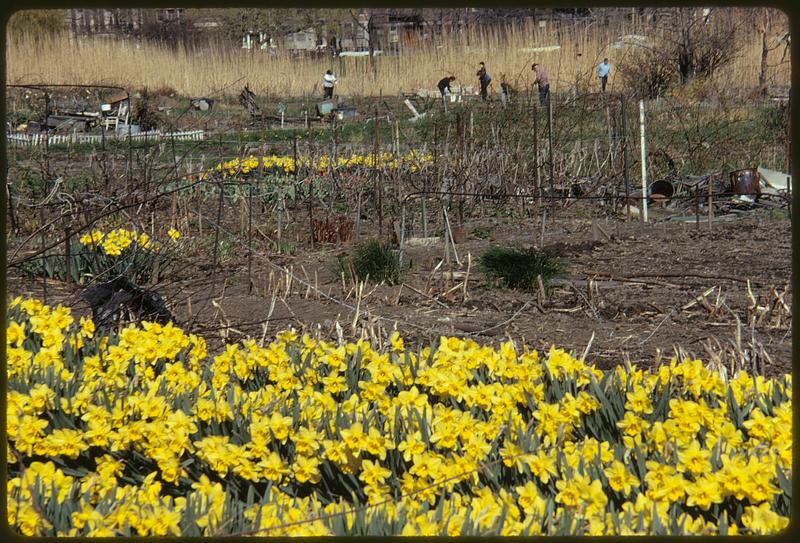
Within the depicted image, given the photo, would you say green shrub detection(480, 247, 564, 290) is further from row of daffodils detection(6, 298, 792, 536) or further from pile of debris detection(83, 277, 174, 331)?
row of daffodils detection(6, 298, 792, 536)

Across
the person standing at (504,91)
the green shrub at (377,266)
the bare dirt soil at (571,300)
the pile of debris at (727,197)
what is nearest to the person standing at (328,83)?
the person standing at (504,91)

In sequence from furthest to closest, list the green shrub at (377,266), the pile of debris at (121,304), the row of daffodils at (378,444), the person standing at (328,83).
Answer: the person standing at (328,83)
the green shrub at (377,266)
the pile of debris at (121,304)
the row of daffodils at (378,444)

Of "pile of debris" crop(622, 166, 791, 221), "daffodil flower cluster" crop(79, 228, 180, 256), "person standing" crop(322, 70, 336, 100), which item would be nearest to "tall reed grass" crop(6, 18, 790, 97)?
"person standing" crop(322, 70, 336, 100)

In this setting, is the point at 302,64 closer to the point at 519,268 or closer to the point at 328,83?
the point at 328,83

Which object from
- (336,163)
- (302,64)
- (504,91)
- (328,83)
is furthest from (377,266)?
(302,64)

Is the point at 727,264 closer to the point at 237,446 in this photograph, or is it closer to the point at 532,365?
the point at 532,365

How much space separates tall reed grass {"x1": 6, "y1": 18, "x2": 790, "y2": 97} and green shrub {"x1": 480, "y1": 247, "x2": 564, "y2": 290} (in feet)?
42.5

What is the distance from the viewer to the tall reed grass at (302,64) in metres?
19.5

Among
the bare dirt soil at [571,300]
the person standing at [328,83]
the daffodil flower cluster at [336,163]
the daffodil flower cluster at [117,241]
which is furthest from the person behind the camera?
the person standing at [328,83]

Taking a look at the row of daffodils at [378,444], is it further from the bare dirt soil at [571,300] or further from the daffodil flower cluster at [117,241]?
the daffodil flower cluster at [117,241]

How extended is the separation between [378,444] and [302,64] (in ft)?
69.8

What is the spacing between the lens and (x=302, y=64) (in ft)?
75.4

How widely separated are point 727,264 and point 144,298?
168 inches

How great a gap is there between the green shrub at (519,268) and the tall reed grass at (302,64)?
42.5 feet
